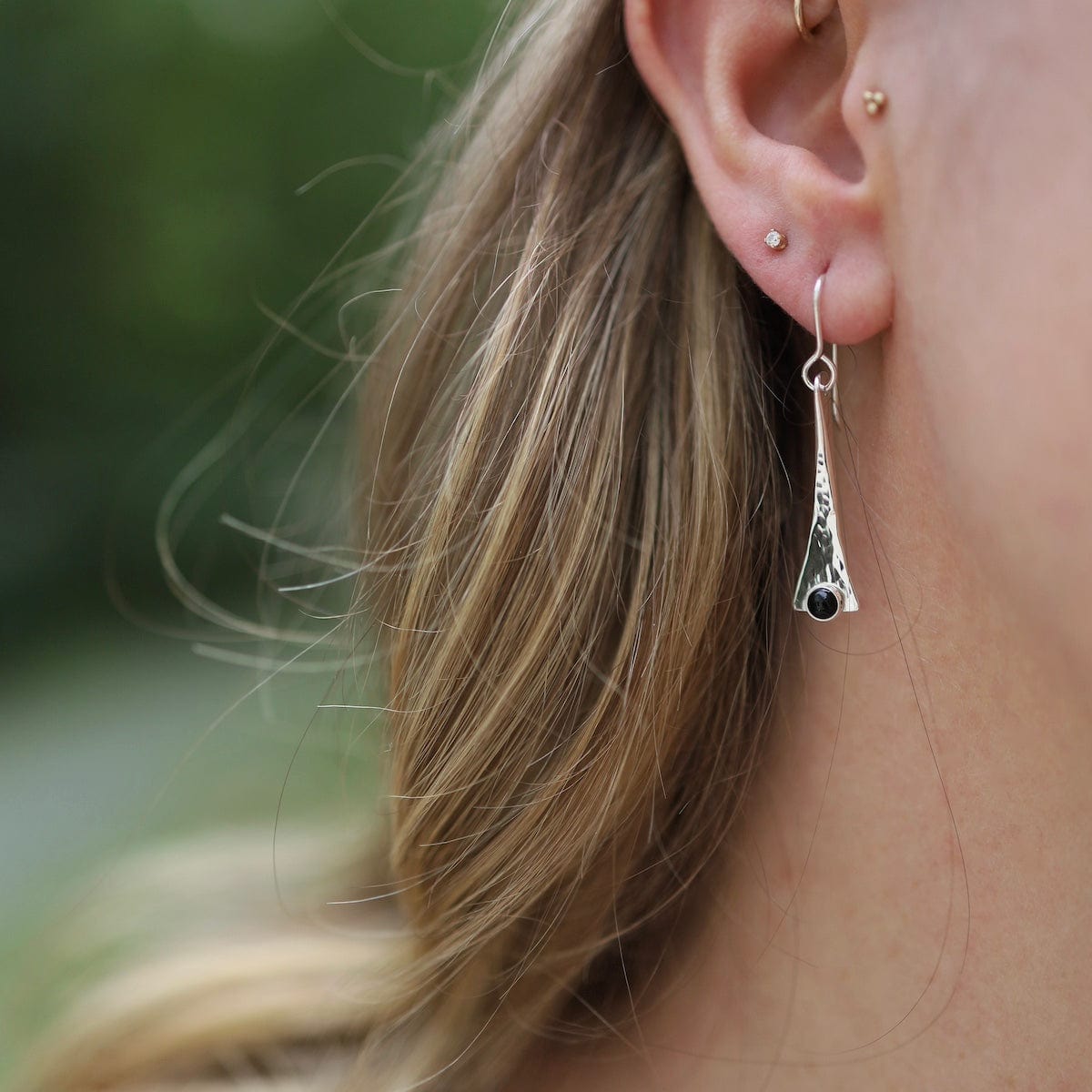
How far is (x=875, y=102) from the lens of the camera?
660 millimetres

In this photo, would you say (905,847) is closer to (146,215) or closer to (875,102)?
(875,102)

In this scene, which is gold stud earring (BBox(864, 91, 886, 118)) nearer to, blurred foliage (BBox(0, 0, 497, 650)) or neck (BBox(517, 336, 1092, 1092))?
neck (BBox(517, 336, 1092, 1092))

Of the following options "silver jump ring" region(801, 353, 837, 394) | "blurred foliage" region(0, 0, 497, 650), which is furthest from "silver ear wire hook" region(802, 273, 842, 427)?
"blurred foliage" region(0, 0, 497, 650)

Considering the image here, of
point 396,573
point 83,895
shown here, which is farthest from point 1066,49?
point 83,895

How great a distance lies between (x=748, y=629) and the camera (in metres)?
0.80

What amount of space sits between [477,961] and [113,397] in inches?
89.0

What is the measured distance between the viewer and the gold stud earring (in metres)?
0.66

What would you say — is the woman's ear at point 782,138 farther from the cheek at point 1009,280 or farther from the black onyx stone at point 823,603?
the black onyx stone at point 823,603

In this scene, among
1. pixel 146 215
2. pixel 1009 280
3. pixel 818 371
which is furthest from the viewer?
pixel 146 215

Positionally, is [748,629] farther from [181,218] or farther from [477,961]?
[181,218]

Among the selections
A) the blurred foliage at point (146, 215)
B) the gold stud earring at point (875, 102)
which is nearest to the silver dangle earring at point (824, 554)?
the gold stud earring at point (875, 102)

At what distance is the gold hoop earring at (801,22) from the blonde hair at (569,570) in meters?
0.13

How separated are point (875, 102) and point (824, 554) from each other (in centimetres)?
28

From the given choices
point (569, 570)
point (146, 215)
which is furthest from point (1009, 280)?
point (146, 215)
